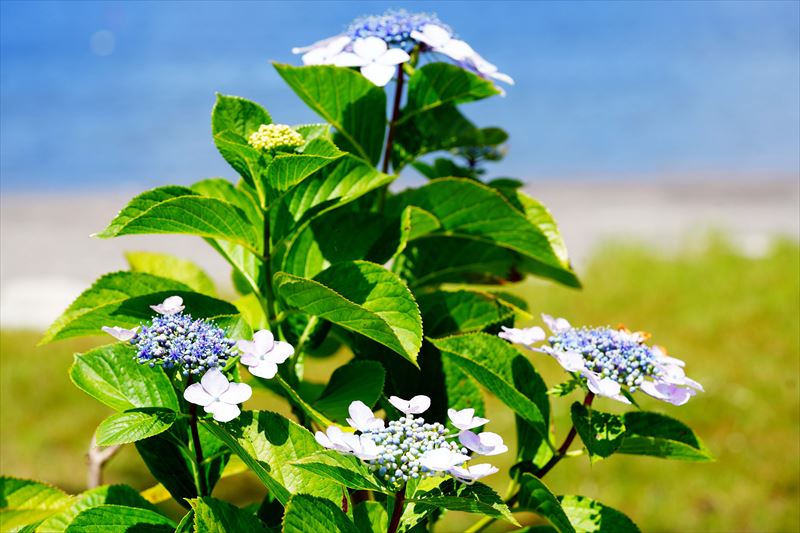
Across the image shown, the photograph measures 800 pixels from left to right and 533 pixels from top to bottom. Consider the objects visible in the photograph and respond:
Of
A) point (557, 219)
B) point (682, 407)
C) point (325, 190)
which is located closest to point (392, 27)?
point (325, 190)

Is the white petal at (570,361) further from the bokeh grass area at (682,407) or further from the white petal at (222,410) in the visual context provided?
the bokeh grass area at (682,407)

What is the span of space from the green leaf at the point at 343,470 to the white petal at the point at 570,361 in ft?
0.82

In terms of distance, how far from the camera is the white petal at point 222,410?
711mm

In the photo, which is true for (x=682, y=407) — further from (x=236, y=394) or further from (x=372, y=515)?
(x=236, y=394)

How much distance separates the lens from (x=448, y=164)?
1371mm

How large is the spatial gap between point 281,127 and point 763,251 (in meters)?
6.63

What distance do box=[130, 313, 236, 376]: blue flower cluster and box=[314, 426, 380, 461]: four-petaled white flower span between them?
13cm

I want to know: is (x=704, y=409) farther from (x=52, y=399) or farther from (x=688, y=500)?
(x=52, y=399)

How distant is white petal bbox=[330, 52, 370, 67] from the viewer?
105cm

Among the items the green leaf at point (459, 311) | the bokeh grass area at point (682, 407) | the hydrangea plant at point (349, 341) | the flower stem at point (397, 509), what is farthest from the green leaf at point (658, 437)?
the bokeh grass area at point (682, 407)

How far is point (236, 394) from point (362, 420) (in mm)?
118

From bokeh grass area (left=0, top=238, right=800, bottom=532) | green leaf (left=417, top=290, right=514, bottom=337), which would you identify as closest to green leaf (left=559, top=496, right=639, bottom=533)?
green leaf (left=417, top=290, right=514, bottom=337)

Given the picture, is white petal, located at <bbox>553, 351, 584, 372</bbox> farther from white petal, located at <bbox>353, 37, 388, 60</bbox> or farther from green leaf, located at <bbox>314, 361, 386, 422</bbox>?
white petal, located at <bbox>353, 37, 388, 60</bbox>

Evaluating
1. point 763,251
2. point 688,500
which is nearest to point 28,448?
point 688,500
